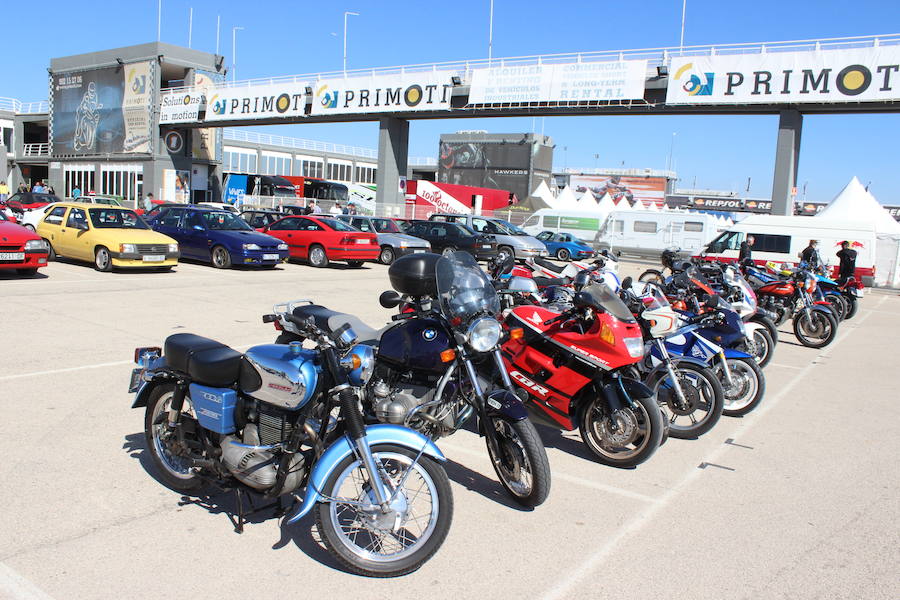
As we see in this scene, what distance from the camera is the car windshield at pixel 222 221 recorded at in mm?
17250

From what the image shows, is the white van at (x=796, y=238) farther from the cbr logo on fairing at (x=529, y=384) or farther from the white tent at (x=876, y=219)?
the cbr logo on fairing at (x=529, y=384)

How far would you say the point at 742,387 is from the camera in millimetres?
6457

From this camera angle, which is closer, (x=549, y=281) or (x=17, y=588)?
(x=17, y=588)

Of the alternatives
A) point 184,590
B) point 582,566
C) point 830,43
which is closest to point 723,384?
point 582,566

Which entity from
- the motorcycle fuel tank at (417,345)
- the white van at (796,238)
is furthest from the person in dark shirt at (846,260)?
the motorcycle fuel tank at (417,345)

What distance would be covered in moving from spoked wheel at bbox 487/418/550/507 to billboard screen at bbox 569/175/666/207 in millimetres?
97062

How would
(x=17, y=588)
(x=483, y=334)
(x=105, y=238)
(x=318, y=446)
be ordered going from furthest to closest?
(x=105, y=238)
(x=483, y=334)
(x=318, y=446)
(x=17, y=588)

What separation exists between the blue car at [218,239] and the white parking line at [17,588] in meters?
13.6

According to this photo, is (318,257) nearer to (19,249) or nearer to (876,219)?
(19,249)

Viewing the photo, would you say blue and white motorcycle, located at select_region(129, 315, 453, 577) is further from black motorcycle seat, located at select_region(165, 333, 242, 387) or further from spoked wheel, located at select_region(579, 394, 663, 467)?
spoked wheel, located at select_region(579, 394, 663, 467)

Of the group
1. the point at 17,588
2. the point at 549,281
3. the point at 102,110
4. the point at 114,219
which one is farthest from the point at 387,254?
the point at 102,110

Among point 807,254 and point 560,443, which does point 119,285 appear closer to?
point 560,443

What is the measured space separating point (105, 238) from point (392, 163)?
23.3 meters

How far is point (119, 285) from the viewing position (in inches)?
494
